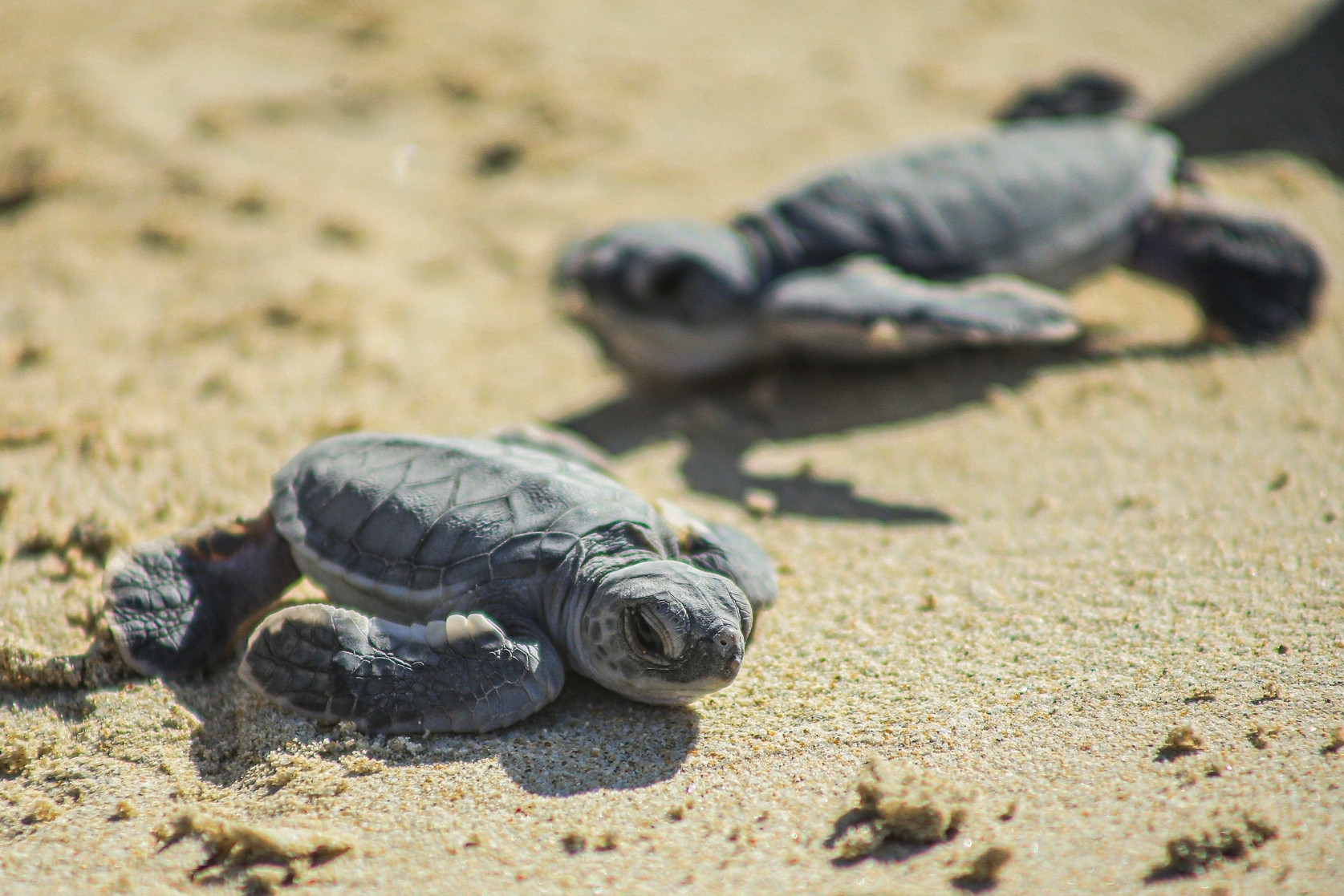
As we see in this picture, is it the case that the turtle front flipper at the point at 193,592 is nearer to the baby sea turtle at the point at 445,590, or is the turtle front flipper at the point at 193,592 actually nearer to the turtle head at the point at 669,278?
the baby sea turtle at the point at 445,590

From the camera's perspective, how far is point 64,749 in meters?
1.67

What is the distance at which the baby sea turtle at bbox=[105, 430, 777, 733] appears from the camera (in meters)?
1.62

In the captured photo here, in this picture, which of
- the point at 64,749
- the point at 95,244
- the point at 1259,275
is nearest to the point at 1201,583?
the point at 1259,275

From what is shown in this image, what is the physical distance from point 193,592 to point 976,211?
245 cm

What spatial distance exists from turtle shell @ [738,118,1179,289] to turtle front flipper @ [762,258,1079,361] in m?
0.08

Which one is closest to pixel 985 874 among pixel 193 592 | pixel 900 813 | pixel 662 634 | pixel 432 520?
pixel 900 813

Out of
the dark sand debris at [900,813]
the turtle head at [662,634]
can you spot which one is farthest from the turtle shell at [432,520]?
the dark sand debris at [900,813]

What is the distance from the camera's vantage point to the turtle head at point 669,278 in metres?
2.95

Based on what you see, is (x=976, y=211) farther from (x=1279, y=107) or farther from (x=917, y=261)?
(x=1279, y=107)

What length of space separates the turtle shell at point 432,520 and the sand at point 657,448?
0.85 feet

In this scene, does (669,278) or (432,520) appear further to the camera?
(669,278)

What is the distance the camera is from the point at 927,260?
3.06m

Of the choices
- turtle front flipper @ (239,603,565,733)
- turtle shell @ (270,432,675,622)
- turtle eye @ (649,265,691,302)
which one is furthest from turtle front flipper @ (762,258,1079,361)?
turtle front flipper @ (239,603,565,733)

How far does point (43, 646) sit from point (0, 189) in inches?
96.3
